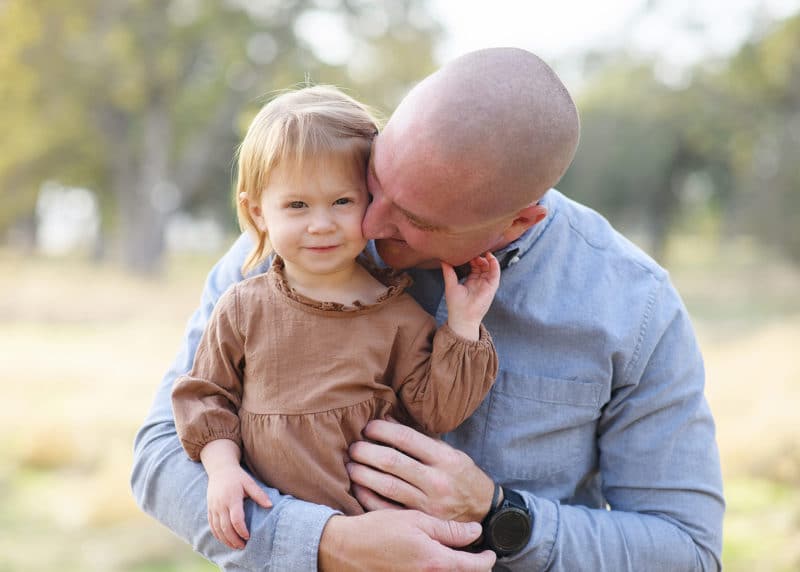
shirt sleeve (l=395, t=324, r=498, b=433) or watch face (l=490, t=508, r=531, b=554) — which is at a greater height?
shirt sleeve (l=395, t=324, r=498, b=433)

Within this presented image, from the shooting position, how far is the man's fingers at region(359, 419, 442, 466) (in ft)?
4.82

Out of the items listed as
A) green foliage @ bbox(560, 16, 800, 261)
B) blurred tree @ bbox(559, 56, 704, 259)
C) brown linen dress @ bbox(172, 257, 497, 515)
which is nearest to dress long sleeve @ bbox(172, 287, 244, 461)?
brown linen dress @ bbox(172, 257, 497, 515)

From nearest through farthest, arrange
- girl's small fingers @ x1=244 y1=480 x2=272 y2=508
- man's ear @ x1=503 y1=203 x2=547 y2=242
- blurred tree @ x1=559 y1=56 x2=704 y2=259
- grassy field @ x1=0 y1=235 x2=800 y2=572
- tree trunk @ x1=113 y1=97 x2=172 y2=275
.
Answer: man's ear @ x1=503 y1=203 x2=547 y2=242 → girl's small fingers @ x1=244 y1=480 x2=272 y2=508 → grassy field @ x1=0 y1=235 x2=800 y2=572 → tree trunk @ x1=113 y1=97 x2=172 y2=275 → blurred tree @ x1=559 y1=56 x2=704 y2=259

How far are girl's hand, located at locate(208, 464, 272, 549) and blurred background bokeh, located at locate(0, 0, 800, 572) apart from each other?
2.36 m

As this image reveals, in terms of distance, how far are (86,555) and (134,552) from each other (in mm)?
250

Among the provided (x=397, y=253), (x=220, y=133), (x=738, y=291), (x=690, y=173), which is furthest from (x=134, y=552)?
(x=690, y=173)

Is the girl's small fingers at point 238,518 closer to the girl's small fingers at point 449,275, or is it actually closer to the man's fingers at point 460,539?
the man's fingers at point 460,539

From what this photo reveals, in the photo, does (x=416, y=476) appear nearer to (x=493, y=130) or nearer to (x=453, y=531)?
(x=453, y=531)

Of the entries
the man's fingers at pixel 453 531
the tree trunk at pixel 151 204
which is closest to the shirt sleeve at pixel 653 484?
the man's fingers at pixel 453 531

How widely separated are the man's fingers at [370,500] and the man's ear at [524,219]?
0.49 meters

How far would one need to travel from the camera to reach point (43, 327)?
887cm

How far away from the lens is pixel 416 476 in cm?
144

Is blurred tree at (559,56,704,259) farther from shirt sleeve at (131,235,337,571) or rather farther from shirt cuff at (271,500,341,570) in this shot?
shirt cuff at (271,500,341,570)

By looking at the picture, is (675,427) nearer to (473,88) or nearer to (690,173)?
(473,88)
